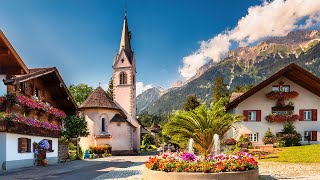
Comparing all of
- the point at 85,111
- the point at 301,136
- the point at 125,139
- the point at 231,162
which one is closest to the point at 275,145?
the point at 301,136

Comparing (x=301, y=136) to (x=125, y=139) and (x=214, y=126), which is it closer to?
(x=125, y=139)

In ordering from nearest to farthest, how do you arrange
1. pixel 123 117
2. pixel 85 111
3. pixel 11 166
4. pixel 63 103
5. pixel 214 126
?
pixel 214 126 < pixel 11 166 < pixel 63 103 < pixel 85 111 < pixel 123 117

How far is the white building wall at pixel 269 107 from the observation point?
42.3 m

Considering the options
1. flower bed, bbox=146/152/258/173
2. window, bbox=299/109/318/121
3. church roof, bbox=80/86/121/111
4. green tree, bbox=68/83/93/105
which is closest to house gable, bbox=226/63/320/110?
window, bbox=299/109/318/121

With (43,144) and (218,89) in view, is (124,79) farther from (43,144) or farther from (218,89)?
(218,89)

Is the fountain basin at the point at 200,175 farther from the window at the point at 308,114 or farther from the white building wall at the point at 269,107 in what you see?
the window at the point at 308,114

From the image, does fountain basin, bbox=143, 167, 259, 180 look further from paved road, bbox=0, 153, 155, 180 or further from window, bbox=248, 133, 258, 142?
window, bbox=248, 133, 258, 142

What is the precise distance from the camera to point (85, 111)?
164ft

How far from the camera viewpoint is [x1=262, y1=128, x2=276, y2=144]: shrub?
40.8m

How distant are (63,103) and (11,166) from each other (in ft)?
39.9

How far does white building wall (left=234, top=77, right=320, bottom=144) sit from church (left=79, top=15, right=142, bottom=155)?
17004mm

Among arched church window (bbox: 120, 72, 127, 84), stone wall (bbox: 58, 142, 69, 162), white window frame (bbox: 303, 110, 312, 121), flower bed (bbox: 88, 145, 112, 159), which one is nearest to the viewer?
stone wall (bbox: 58, 142, 69, 162)

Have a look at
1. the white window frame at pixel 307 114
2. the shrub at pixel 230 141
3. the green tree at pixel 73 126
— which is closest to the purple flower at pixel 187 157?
the green tree at pixel 73 126

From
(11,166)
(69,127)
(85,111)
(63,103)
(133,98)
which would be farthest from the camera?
(133,98)
